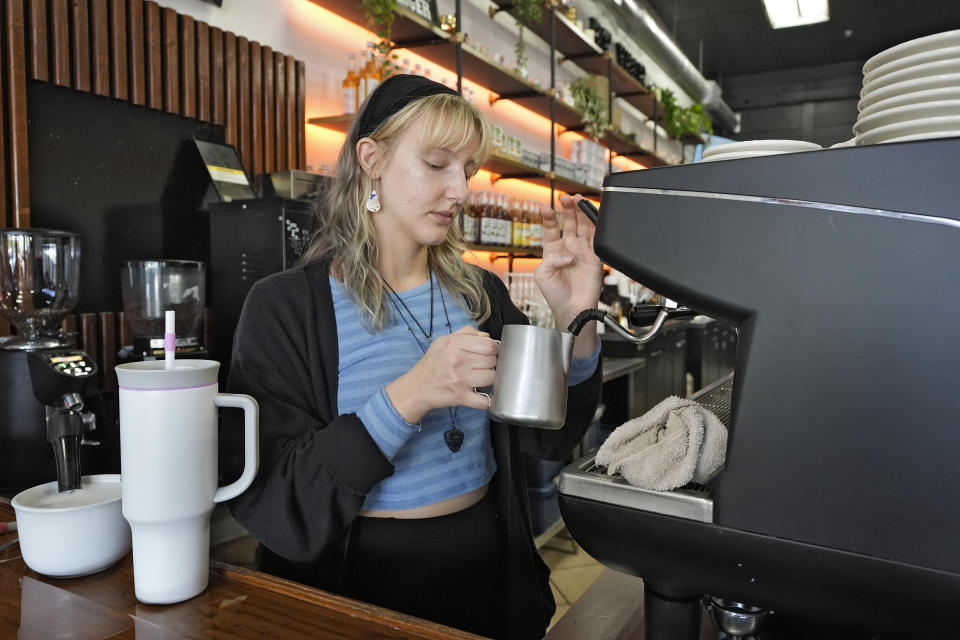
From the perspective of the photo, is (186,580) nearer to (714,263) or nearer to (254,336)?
(254,336)

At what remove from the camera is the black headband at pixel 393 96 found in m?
1.29

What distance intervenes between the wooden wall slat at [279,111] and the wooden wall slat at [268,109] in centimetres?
2

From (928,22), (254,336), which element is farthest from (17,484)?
(928,22)

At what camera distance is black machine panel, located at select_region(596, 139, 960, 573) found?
1.77ft

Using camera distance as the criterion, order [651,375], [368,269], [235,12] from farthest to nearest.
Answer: [651,375] → [235,12] → [368,269]

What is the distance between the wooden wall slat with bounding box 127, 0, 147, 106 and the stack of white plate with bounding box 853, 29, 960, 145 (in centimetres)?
226

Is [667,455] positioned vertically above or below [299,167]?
below

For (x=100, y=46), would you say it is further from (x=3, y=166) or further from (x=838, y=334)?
(x=838, y=334)

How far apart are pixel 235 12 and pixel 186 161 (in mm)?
663

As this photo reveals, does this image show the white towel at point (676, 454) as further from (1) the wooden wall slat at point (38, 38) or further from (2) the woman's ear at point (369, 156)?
(1) the wooden wall slat at point (38, 38)

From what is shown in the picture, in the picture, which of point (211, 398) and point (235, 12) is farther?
point (235, 12)

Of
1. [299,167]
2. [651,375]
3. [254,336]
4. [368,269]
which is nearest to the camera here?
[254,336]

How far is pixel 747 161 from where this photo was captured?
0.60 metres

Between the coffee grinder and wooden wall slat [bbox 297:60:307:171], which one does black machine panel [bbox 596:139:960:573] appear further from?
wooden wall slat [bbox 297:60:307:171]
